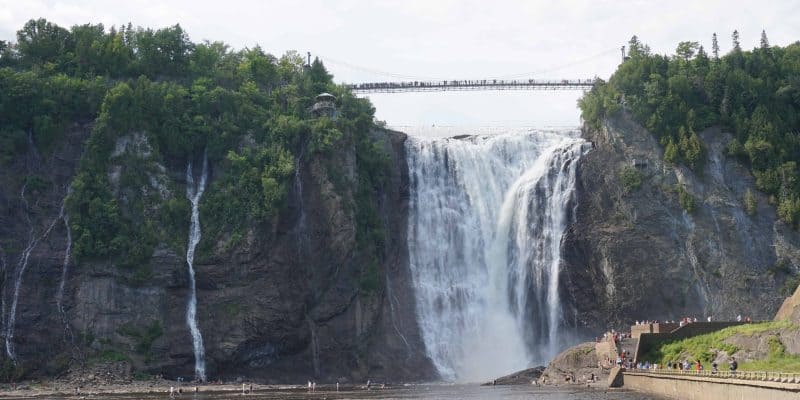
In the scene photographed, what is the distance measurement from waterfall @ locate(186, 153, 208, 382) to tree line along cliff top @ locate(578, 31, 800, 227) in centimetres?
3857

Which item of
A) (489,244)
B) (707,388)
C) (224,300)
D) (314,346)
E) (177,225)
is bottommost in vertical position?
(314,346)

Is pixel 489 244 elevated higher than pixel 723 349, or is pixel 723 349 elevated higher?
pixel 489 244

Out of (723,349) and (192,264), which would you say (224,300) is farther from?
(723,349)

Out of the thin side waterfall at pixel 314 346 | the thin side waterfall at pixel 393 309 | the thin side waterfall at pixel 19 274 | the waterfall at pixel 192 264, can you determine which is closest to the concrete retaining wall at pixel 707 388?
the thin side waterfall at pixel 393 309

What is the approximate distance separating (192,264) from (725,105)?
2047 inches

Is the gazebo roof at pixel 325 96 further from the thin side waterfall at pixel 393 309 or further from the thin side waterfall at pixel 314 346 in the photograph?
the thin side waterfall at pixel 314 346

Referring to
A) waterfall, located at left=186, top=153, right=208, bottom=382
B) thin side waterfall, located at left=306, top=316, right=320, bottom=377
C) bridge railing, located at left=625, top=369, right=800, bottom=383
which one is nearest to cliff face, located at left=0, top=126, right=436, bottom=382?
thin side waterfall, located at left=306, top=316, right=320, bottom=377

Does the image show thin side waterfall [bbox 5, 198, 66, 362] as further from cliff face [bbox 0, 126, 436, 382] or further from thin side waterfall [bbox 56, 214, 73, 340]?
thin side waterfall [bbox 56, 214, 73, 340]

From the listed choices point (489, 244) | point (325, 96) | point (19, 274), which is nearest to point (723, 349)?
point (489, 244)

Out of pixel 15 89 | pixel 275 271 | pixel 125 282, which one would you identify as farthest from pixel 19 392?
pixel 15 89

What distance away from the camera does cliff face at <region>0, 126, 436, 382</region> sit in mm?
74438

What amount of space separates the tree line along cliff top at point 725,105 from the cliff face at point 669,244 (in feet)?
4.84

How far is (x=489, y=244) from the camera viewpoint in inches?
3644

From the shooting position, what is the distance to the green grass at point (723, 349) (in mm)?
51000
